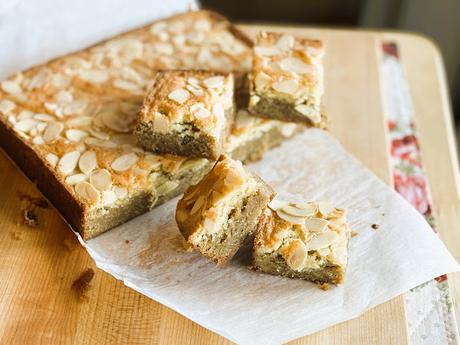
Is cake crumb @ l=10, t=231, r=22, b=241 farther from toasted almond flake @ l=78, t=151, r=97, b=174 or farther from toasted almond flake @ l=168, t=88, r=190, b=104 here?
toasted almond flake @ l=168, t=88, r=190, b=104

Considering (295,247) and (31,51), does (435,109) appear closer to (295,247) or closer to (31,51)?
(295,247)

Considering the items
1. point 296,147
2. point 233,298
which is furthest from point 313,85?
point 233,298

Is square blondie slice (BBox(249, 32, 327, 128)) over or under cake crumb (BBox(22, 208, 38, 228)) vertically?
over

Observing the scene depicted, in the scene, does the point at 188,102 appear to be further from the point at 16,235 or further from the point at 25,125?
the point at 16,235

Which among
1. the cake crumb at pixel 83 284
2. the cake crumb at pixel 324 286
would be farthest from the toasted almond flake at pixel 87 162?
the cake crumb at pixel 324 286

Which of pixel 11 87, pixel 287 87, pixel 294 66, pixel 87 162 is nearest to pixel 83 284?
pixel 87 162

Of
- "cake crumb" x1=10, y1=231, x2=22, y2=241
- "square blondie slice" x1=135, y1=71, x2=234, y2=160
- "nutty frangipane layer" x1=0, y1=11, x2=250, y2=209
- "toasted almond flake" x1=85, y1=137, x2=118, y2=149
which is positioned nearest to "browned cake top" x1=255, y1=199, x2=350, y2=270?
"square blondie slice" x1=135, y1=71, x2=234, y2=160

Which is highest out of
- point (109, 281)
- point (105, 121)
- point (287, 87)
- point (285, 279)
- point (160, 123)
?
point (287, 87)
